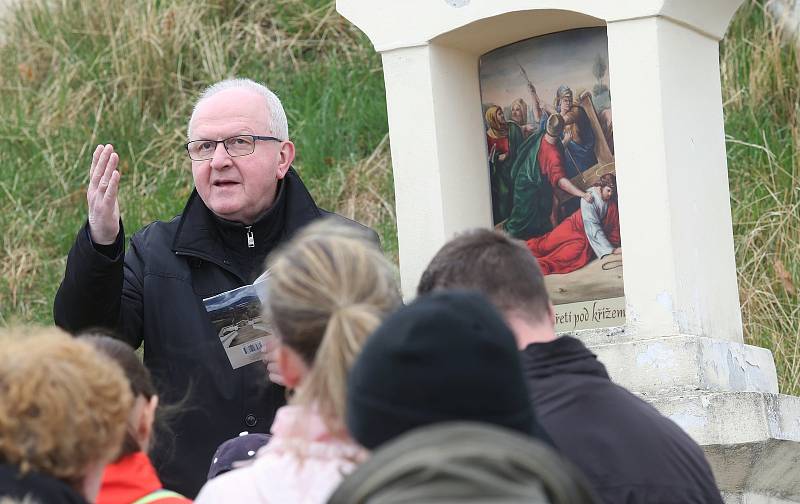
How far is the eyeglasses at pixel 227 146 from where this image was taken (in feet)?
15.1

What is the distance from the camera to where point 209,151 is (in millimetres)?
4617

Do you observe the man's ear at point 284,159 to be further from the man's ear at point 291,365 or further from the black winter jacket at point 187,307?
the man's ear at point 291,365

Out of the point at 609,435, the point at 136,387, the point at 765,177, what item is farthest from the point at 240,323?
the point at 765,177

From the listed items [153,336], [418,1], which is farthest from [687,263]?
[153,336]

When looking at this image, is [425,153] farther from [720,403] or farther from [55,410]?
[55,410]

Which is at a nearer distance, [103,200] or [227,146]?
[103,200]

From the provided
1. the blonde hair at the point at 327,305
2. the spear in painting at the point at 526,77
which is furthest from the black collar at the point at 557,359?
the spear in painting at the point at 526,77

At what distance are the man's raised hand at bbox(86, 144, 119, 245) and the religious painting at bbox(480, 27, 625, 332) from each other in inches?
75.8

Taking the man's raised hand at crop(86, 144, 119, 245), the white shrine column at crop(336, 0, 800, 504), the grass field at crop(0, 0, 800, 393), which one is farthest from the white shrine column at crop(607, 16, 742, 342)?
the man's raised hand at crop(86, 144, 119, 245)

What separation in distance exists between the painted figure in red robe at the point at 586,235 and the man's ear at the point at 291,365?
3013 mm

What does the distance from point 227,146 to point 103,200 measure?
58 centimetres

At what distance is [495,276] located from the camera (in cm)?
285

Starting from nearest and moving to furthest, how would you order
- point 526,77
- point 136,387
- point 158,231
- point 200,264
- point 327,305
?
point 327,305 < point 136,387 < point 200,264 < point 158,231 < point 526,77

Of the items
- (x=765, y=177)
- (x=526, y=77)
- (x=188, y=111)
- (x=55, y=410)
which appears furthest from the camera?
(x=188, y=111)
